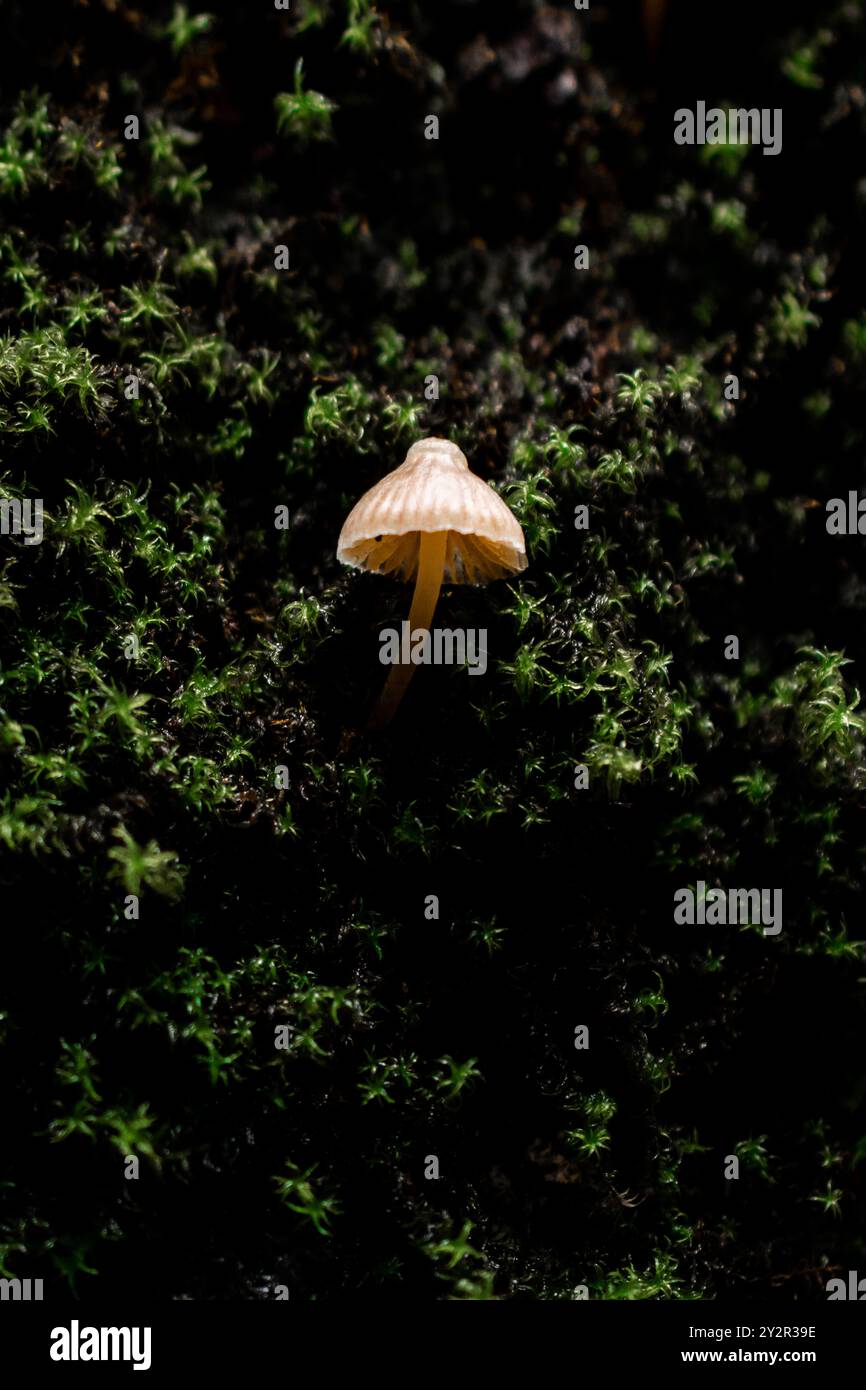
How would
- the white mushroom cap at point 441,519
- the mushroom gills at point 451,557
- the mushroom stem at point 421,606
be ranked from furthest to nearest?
the mushroom gills at point 451,557
the mushroom stem at point 421,606
the white mushroom cap at point 441,519

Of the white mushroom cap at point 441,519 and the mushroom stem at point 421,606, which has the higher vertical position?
the white mushroom cap at point 441,519

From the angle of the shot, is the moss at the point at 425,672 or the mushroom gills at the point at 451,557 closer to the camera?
the moss at the point at 425,672

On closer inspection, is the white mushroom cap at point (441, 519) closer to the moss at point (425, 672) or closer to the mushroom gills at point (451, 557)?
the mushroom gills at point (451, 557)

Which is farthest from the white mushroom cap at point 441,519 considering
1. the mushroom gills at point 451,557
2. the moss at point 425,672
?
the moss at point 425,672

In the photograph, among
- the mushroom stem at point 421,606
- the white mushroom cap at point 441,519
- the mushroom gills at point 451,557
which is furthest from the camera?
the mushroom gills at point 451,557

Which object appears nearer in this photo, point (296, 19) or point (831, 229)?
point (296, 19)

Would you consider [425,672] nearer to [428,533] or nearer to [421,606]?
[421,606]

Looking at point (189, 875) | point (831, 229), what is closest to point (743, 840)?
point (189, 875)

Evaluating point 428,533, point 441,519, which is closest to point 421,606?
point 428,533

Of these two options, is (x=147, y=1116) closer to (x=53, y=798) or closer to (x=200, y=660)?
(x=53, y=798)
